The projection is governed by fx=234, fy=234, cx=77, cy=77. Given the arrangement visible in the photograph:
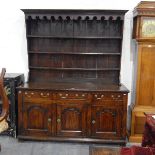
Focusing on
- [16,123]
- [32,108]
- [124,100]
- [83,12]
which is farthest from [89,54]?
[16,123]

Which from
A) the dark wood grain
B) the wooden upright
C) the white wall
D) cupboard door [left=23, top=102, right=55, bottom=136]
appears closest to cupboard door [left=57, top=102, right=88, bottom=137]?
the dark wood grain

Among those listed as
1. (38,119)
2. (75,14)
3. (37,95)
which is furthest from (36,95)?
(75,14)

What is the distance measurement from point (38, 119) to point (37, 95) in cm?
36

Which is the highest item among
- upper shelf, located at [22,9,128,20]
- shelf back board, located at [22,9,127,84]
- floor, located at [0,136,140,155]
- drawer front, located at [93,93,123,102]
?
upper shelf, located at [22,9,128,20]

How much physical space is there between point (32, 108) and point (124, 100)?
131cm

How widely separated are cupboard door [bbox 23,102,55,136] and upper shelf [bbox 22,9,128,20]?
131 cm

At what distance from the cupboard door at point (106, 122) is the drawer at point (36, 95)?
2.19ft

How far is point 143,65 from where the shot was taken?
3375 mm

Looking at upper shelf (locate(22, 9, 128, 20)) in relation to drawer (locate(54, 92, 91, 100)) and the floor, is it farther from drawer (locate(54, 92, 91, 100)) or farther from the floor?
the floor

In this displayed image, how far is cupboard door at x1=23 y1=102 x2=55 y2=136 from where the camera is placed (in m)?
3.36

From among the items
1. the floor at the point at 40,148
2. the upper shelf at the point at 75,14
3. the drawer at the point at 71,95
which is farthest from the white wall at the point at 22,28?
the floor at the point at 40,148

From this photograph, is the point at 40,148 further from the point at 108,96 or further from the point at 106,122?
the point at 108,96

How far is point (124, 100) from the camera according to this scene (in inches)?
128

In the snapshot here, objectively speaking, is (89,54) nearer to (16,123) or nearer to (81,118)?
(81,118)
